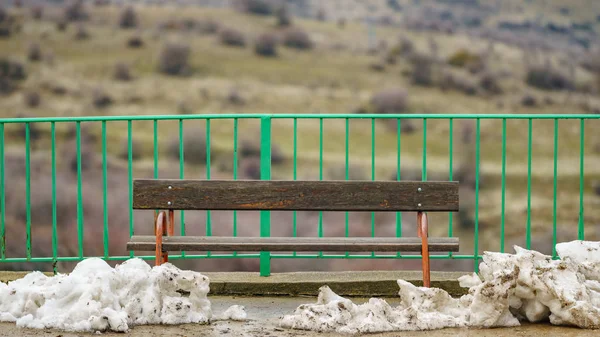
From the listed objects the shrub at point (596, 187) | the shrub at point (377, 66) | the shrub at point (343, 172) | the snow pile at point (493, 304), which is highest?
the shrub at point (377, 66)

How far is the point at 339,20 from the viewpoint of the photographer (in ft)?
262

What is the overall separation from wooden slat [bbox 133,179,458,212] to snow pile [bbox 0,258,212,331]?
22.9 inches

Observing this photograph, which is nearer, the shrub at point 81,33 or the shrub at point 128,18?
the shrub at point 81,33

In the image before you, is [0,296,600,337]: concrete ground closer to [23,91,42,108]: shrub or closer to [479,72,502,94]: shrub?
[23,91,42,108]: shrub

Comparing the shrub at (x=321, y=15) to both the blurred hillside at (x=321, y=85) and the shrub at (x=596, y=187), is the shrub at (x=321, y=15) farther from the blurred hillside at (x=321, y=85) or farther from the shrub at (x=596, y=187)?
the shrub at (x=596, y=187)

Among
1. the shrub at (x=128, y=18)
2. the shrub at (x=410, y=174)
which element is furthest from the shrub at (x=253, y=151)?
the shrub at (x=128, y=18)

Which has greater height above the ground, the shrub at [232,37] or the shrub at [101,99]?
the shrub at [232,37]

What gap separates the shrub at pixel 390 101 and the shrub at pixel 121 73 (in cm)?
1784

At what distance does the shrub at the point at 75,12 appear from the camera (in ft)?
235

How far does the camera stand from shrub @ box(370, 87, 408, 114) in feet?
206

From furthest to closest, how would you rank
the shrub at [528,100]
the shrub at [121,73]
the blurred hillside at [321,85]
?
1. the shrub at [528,100]
2. the shrub at [121,73]
3. the blurred hillside at [321,85]

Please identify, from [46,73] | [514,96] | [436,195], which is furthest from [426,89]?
[436,195]

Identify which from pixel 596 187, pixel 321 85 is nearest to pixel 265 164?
pixel 596 187

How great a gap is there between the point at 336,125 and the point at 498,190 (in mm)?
13333
